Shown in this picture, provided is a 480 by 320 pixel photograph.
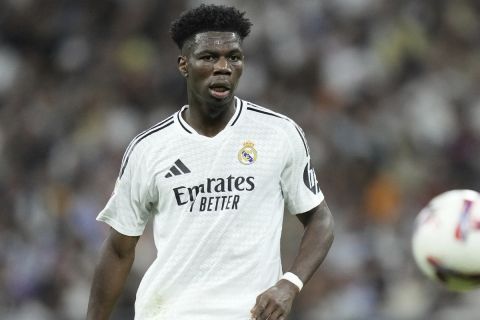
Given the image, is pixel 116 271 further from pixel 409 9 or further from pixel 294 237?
pixel 409 9

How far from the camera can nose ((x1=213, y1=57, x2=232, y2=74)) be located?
6.20m

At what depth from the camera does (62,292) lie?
1155 centimetres

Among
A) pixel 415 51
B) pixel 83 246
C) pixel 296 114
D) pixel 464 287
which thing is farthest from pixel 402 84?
pixel 464 287

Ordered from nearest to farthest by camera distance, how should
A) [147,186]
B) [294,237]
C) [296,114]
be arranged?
[147,186], [294,237], [296,114]

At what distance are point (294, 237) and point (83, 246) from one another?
6.75 ft

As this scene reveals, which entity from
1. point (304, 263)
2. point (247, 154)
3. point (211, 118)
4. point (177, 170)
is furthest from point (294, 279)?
point (211, 118)

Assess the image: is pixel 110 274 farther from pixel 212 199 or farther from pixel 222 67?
pixel 222 67

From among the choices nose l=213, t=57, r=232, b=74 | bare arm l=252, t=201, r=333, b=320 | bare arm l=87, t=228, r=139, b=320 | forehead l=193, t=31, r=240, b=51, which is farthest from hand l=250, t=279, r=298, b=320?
forehead l=193, t=31, r=240, b=51

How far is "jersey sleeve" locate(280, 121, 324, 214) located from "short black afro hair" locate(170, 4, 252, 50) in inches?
23.2

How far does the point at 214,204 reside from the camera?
244 inches

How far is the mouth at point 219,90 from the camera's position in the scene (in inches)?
247

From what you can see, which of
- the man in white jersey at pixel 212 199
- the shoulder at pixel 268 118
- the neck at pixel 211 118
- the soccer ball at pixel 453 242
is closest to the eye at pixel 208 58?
the man in white jersey at pixel 212 199

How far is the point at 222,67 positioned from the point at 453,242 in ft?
5.12

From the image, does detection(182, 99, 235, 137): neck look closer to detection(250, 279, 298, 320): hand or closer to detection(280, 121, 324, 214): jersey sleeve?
detection(280, 121, 324, 214): jersey sleeve
